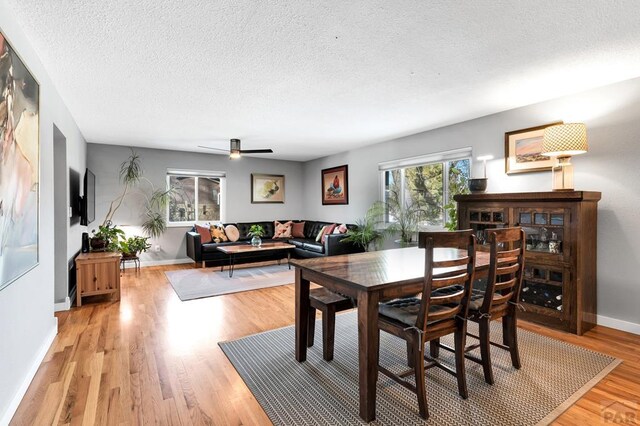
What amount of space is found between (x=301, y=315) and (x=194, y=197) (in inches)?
211

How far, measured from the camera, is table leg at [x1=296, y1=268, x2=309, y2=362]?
2443 mm

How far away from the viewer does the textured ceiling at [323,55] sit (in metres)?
1.96

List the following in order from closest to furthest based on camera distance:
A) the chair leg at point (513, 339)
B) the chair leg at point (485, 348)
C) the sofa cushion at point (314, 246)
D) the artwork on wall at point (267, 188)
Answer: the chair leg at point (485, 348)
the chair leg at point (513, 339)
the sofa cushion at point (314, 246)
the artwork on wall at point (267, 188)

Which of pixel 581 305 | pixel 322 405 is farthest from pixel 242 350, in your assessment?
pixel 581 305

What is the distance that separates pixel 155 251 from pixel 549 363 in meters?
6.39

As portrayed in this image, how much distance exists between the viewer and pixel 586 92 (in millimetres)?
3248

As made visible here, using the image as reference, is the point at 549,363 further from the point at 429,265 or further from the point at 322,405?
the point at 322,405

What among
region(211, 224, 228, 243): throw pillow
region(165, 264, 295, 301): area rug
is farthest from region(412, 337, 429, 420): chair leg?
region(211, 224, 228, 243): throw pillow

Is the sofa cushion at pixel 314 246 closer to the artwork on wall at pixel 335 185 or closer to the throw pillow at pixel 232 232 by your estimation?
the artwork on wall at pixel 335 185

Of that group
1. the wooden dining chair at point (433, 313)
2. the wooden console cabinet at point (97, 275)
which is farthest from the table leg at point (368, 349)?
the wooden console cabinet at point (97, 275)

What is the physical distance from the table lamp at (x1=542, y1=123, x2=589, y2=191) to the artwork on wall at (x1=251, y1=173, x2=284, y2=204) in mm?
5732

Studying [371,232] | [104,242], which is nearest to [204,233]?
[104,242]

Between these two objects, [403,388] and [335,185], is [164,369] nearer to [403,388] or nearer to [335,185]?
[403,388]

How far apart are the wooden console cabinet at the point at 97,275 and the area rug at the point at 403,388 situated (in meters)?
2.15
